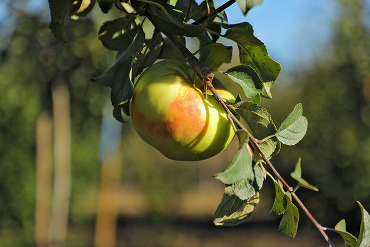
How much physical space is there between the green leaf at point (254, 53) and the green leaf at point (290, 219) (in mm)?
201

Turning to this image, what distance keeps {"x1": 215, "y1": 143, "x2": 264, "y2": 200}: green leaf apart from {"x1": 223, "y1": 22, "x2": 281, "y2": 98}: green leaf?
0.53 ft

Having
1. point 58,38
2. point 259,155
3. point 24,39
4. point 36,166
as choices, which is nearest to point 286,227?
point 259,155

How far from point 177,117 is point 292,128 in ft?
0.69

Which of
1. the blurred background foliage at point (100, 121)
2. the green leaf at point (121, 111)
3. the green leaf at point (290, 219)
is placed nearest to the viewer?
the green leaf at point (290, 219)

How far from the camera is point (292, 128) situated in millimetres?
573

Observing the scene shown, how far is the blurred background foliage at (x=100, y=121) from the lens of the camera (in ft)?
14.4

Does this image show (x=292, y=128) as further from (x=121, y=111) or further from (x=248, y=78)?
(x=121, y=111)

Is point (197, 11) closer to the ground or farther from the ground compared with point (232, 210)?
farther from the ground

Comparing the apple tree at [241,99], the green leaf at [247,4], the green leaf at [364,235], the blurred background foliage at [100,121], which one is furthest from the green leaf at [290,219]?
the blurred background foliage at [100,121]

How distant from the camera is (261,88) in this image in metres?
0.56

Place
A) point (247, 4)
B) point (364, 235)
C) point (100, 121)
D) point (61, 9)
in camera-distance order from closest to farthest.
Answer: point (247, 4), point (364, 235), point (61, 9), point (100, 121)

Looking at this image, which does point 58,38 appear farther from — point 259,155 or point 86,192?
point 86,192

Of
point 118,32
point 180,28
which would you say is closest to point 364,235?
point 180,28

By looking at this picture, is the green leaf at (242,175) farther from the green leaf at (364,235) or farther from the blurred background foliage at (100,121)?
the blurred background foliage at (100,121)
